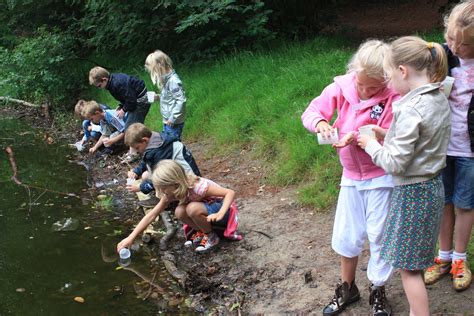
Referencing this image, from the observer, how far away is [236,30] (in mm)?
9336

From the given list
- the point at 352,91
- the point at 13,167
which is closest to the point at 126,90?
the point at 13,167

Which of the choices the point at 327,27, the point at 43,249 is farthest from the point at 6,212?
the point at 327,27

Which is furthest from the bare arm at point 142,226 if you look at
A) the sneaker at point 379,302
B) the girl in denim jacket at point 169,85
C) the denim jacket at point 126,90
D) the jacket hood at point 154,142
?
the denim jacket at point 126,90

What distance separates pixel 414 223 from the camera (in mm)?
2643

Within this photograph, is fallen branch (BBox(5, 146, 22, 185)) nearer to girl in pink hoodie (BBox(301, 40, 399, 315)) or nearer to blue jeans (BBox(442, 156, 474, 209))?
girl in pink hoodie (BBox(301, 40, 399, 315))

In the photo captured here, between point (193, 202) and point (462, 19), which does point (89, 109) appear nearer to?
point (193, 202)

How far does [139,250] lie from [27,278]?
3.30 feet

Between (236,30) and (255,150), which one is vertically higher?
(236,30)

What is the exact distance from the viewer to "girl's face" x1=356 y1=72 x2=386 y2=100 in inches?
111

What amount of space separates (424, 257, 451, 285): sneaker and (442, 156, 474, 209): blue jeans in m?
0.45

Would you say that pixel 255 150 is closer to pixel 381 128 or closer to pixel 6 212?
pixel 6 212

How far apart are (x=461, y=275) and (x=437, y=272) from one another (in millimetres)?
165

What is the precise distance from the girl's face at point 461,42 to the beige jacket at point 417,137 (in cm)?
46

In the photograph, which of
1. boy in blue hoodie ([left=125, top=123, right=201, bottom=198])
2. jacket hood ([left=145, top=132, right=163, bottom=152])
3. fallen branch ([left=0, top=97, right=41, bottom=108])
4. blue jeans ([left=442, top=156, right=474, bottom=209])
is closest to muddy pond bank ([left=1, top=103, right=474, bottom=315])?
blue jeans ([left=442, top=156, right=474, bottom=209])
